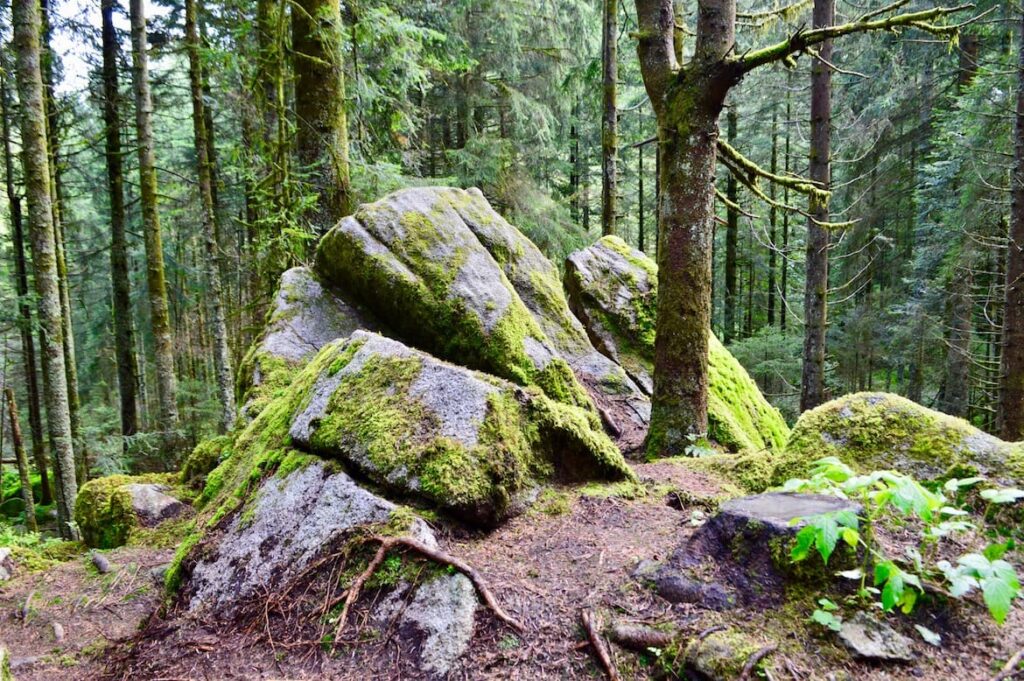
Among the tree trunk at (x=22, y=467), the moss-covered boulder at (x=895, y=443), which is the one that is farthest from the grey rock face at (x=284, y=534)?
the tree trunk at (x=22, y=467)

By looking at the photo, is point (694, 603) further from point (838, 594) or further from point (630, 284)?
point (630, 284)

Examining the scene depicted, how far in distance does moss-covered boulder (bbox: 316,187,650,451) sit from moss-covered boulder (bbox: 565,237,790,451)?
51 cm

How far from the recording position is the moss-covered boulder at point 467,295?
5.70 meters

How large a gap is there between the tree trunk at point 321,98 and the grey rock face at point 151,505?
4102 millimetres

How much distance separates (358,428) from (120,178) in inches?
483

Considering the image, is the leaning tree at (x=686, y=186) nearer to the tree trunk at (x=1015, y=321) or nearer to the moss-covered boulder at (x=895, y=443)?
the moss-covered boulder at (x=895, y=443)

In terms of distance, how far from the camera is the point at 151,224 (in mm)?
10695

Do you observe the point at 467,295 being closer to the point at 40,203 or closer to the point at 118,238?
the point at 40,203

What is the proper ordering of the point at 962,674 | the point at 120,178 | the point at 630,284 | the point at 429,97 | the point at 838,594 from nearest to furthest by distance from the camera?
1. the point at 962,674
2. the point at 838,594
3. the point at 630,284
4. the point at 120,178
5. the point at 429,97

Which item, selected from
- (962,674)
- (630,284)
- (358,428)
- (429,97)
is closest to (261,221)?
(358,428)

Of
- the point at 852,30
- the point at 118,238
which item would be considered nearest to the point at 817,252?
the point at 852,30

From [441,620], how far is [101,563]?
3.17 m

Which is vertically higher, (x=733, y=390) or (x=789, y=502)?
(x=789, y=502)

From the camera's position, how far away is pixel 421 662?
2.28 m
